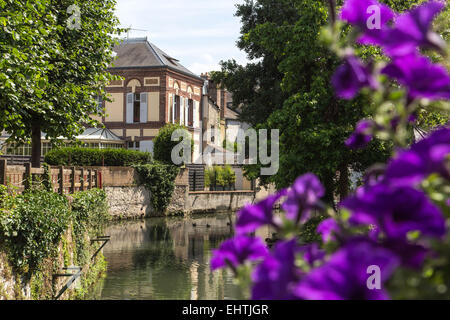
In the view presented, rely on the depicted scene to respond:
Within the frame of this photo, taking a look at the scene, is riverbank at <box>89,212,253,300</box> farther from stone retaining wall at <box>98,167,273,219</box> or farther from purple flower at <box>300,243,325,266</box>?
purple flower at <box>300,243,325,266</box>

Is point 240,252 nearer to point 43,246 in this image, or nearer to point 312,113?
point 43,246

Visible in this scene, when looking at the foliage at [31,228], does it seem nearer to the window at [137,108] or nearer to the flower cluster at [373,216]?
the flower cluster at [373,216]

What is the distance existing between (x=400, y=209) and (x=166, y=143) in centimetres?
3377

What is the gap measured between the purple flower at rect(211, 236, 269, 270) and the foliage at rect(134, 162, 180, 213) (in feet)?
106

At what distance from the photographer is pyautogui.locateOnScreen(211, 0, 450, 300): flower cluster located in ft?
2.32

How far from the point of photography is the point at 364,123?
1.06 m

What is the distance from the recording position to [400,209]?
0.79 m

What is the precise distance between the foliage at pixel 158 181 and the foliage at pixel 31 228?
21.8 m

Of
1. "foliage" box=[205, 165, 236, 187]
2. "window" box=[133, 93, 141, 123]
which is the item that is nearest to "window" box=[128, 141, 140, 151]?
"window" box=[133, 93, 141, 123]

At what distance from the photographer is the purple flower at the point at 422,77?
0.85m
